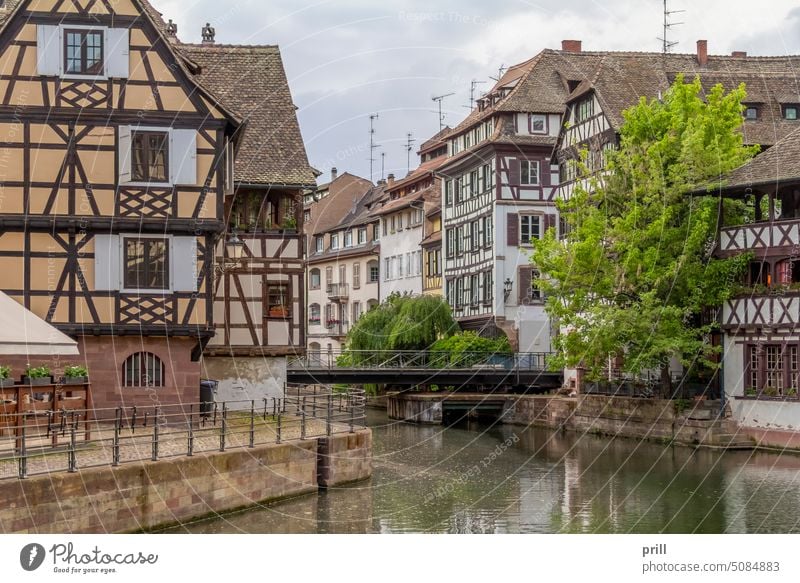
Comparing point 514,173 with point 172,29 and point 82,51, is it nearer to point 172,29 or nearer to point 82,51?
point 172,29

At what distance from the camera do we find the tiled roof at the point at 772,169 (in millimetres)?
42406

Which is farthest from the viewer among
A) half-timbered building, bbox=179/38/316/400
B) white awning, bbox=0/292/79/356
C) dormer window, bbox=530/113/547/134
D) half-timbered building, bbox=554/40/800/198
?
dormer window, bbox=530/113/547/134

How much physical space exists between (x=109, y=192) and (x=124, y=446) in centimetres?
972

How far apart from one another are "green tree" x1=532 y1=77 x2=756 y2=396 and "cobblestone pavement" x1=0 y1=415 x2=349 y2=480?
14.2 metres

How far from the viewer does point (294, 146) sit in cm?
4284

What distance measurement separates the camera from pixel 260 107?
142ft

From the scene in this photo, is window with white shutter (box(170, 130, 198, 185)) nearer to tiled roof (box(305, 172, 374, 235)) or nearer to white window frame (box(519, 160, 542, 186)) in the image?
white window frame (box(519, 160, 542, 186))

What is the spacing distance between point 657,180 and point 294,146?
11.2m

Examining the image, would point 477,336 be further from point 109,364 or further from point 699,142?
point 109,364

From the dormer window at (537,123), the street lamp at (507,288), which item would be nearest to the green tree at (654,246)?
the dormer window at (537,123)

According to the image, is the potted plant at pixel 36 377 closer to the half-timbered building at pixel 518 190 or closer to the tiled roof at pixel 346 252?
the half-timbered building at pixel 518 190

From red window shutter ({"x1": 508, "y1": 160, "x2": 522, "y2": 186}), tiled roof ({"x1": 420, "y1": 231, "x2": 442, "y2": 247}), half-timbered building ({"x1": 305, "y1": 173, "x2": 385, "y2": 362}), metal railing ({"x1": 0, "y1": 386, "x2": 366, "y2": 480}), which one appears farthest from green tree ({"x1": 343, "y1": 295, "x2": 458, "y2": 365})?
metal railing ({"x1": 0, "y1": 386, "x2": 366, "y2": 480})

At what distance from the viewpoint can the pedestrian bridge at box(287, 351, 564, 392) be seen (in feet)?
181
